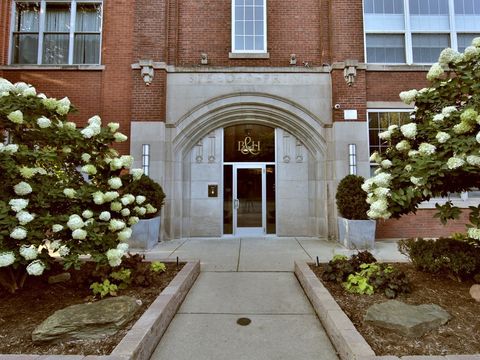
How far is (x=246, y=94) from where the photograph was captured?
964 centimetres

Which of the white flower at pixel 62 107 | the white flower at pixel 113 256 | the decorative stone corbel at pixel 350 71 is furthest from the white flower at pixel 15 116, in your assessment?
the decorative stone corbel at pixel 350 71

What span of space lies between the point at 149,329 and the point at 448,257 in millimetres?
4330

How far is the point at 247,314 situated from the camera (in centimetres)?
410

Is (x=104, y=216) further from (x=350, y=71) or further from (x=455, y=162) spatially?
(x=350, y=71)

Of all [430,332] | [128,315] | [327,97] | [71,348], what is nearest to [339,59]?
[327,97]

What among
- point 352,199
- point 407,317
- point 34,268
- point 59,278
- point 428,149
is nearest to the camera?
point 407,317

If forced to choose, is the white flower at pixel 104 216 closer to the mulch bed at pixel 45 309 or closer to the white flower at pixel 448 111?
the mulch bed at pixel 45 309

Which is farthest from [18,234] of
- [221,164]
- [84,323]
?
[221,164]

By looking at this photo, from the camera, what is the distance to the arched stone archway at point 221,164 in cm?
955

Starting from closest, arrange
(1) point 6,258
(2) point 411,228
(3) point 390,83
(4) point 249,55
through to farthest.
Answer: (1) point 6,258 < (2) point 411,228 < (3) point 390,83 < (4) point 249,55

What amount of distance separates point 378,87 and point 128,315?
968 cm

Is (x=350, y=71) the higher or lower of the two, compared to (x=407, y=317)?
higher

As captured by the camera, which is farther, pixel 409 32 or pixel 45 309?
pixel 409 32

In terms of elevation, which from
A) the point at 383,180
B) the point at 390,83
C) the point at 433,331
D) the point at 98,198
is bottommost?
the point at 433,331
